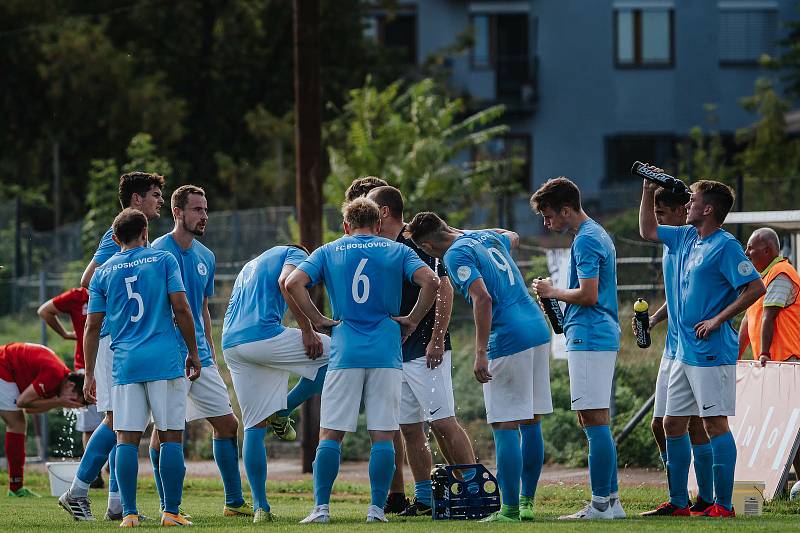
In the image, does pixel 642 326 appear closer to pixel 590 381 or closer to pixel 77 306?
pixel 590 381

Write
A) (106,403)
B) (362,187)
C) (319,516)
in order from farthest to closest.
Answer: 1. (362,187)
2. (106,403)
3. (319,516)

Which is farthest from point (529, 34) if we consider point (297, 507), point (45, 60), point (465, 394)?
point (297, 507)

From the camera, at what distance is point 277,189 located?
29.8 meters

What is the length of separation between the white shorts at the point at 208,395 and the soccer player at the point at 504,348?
6.26ft

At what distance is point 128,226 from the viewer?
934cm

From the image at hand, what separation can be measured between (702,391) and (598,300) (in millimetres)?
938

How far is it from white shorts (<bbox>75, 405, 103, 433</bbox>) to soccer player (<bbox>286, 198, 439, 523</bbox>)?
184 inches

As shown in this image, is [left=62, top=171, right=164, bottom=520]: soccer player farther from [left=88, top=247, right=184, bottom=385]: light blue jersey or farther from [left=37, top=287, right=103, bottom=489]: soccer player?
[left=37, top=287, right=103, bottom=489]: soccer player

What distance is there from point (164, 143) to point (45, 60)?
11.4ft

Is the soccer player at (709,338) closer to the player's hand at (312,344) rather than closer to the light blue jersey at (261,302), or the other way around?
the player's hand at (312,344)

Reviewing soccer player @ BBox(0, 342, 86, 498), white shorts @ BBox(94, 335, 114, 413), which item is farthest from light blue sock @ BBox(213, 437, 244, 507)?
soccer player @ BBox(0, 342, 86, 498)

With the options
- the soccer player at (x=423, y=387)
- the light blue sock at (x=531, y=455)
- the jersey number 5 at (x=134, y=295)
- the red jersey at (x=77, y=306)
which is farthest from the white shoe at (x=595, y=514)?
the red jersey at (x=77, y=306)

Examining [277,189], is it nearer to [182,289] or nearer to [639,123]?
[639,123]

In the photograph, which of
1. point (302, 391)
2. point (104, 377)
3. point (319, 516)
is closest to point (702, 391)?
point (319, 516)
